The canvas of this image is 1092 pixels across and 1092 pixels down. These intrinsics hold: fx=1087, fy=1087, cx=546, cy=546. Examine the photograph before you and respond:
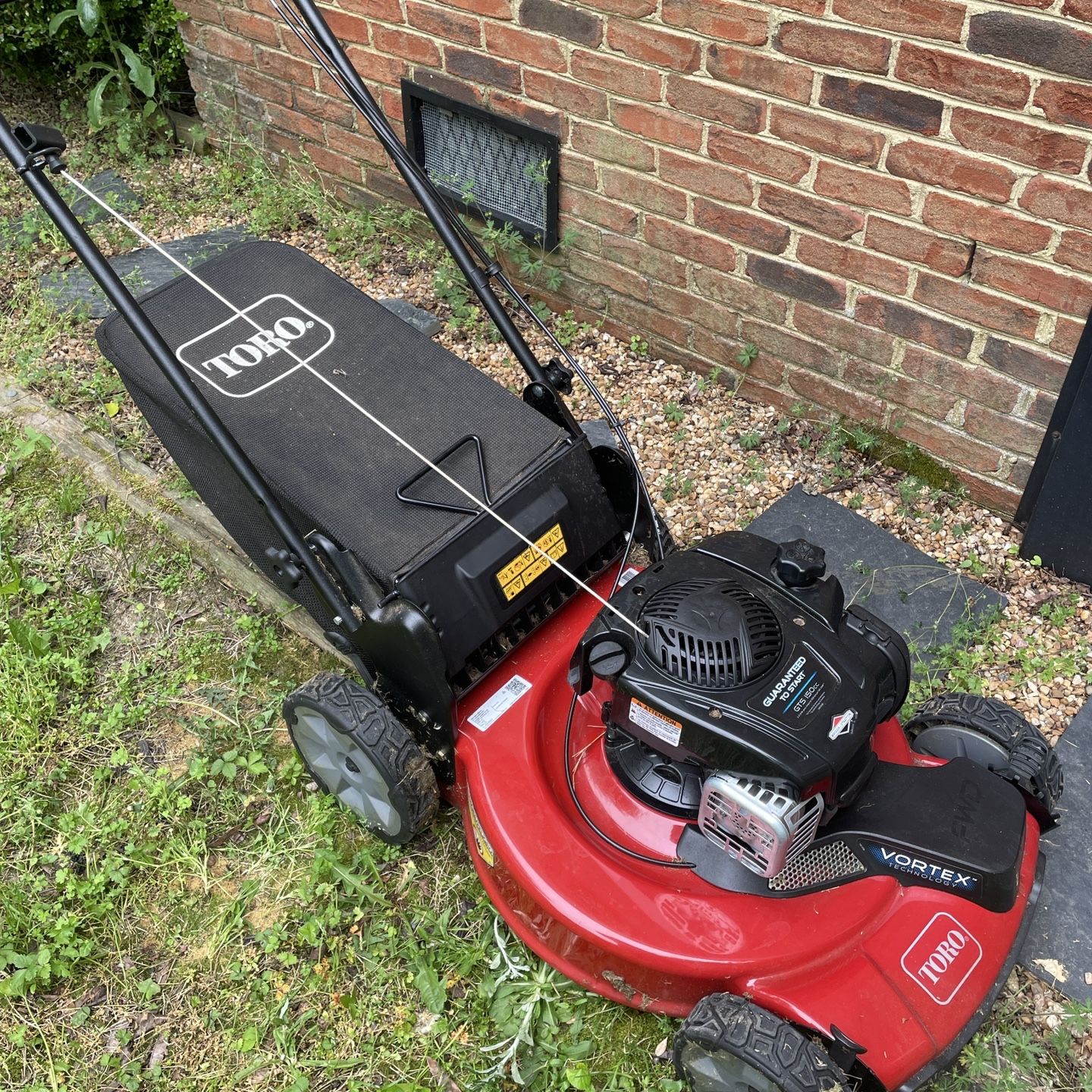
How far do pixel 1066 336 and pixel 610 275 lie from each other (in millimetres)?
1196

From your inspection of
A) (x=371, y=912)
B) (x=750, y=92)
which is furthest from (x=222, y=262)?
(x=371, y=912)

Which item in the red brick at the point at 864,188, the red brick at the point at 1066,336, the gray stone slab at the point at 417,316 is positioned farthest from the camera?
the gray stone slab at the point at 417,316

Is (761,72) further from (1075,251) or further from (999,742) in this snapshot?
(999,742)

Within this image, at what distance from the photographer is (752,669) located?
146cm

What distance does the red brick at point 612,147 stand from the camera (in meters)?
2.59

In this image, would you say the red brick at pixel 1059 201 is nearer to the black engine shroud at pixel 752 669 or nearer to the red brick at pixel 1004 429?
the red brick at pixel 1004 429

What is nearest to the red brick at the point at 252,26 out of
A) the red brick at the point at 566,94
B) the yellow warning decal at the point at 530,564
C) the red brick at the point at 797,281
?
the red brick at the point at 566,94

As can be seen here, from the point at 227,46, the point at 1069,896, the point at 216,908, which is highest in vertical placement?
the point at 227,46

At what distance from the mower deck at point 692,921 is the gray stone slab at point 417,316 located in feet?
5.12

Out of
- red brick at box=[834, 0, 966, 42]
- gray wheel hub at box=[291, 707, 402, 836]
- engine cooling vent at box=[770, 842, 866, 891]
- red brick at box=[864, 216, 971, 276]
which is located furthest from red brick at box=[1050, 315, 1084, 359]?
gray wheel hub at box=[291, 707, 402, 836]

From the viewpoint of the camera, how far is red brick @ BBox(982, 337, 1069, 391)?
2162 mm

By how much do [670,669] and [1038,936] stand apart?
88 centimetres

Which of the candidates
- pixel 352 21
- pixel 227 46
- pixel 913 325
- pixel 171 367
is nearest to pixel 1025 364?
pixel 913 325

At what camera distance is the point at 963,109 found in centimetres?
199
